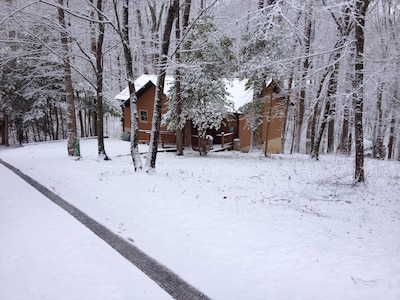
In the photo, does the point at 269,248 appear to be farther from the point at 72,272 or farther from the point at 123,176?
the point at 123,176

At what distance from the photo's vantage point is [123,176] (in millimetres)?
10055

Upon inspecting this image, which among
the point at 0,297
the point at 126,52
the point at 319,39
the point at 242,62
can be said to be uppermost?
the point at 319,39

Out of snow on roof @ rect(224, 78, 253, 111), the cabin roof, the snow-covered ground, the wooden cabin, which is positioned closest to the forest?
the snow-covered ground

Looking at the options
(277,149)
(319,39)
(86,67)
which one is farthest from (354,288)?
(277,149)

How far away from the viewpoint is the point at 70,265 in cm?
438

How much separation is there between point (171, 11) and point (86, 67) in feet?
44.2

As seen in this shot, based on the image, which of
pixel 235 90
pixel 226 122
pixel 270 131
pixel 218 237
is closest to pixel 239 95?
pixel 235 90

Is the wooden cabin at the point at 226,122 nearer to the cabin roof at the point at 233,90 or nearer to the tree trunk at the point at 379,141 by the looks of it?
the cabin roof at the point at 233,90

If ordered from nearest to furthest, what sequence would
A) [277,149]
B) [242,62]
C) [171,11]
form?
[171,11] < [242,62] < [277,149]

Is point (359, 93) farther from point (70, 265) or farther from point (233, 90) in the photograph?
point (233, 90)

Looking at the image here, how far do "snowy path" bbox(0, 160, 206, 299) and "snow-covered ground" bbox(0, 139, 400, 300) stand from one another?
2 centimetres

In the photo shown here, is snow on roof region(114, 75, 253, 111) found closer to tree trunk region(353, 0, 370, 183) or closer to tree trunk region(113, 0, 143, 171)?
→ tree trunk region(113, 0, 143, 171)

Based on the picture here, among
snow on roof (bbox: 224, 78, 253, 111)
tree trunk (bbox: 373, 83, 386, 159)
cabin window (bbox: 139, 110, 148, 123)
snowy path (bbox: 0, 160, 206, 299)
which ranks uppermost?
snow on roof (bbox: 224, 78, 253, 111)

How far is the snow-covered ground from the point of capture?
12.7 feet
